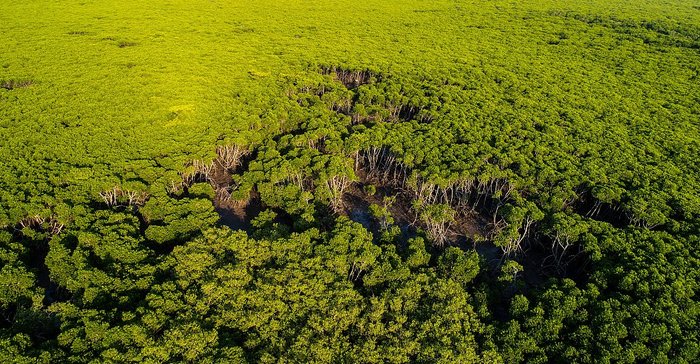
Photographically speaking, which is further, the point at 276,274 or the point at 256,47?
the point at 256,47

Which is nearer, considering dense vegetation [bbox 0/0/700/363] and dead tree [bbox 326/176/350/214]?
dense vegetation [bbox 0/0/700/363]

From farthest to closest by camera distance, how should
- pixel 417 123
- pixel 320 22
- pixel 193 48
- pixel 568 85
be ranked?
pixel 320 22, pixel 193 48, pixel 568 85, pixel 417 123

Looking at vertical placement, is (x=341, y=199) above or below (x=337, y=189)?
below

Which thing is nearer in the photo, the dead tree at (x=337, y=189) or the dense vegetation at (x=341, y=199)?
the dense vegetation at (x=341, y=199)

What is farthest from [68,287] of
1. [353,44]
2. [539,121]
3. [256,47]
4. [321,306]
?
[353,44]

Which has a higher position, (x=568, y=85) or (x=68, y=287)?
(x=568, y=85)

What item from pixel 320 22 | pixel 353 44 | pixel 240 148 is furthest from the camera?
pixel 320 22

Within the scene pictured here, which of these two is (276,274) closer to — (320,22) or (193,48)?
(193,48)

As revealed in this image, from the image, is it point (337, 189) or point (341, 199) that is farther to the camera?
point (341, 199)
